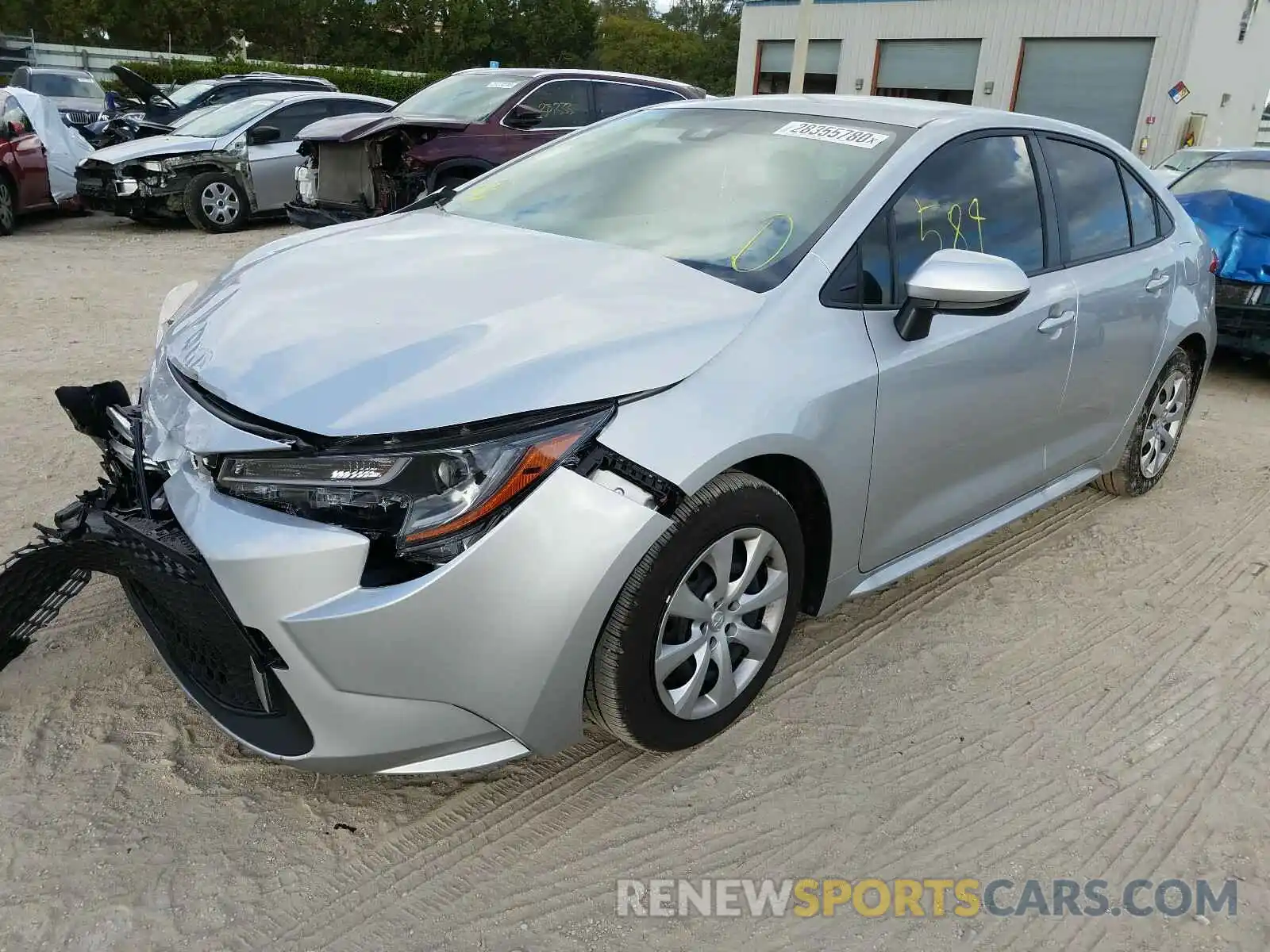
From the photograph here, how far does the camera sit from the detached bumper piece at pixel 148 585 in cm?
207

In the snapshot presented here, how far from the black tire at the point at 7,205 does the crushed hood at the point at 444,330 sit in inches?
367

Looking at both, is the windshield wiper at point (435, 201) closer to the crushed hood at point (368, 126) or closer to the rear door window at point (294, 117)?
the crushed hood at point (368, 126)

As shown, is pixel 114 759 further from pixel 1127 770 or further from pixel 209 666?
pixel 1127 770

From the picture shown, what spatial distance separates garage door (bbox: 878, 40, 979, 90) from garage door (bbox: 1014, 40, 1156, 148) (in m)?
1.48

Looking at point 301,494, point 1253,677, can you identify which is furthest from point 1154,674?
point 301,494

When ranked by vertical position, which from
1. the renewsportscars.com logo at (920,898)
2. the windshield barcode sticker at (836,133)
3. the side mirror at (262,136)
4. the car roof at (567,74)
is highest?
the windshield barcode sticker at (836,133)

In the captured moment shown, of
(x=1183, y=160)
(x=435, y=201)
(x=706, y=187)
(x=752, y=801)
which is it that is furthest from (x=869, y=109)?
(x=1183, y=160)

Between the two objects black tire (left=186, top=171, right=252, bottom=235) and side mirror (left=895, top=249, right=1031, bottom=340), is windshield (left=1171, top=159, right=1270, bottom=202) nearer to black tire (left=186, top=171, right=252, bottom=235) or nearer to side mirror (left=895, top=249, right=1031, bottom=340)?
side mirror (left=895, top=249, right=1031, bottom=340)

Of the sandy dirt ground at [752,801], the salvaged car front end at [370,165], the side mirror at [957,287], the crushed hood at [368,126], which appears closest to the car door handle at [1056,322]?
the side mirror at [957,287]

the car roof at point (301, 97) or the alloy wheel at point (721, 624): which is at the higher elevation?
the car roof at point (301, 97)

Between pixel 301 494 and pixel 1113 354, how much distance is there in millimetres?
3065

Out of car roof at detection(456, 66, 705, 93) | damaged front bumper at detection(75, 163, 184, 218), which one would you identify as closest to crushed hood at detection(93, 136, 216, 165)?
damaged front bumper at detection(75, 163, 184, 218)

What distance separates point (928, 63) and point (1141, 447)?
21.8m

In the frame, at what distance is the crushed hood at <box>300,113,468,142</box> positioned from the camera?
26.9 ft
